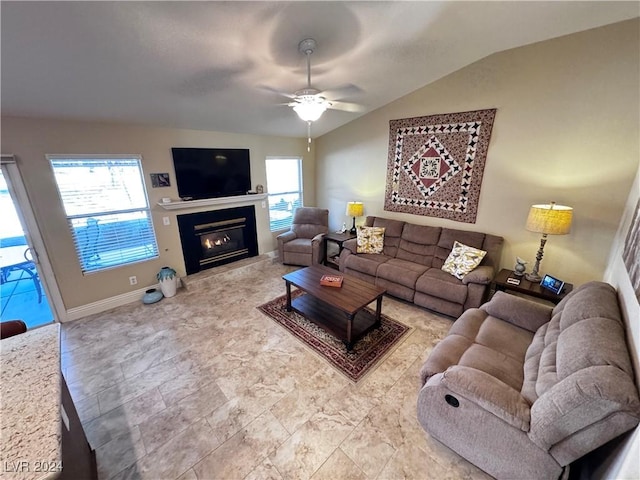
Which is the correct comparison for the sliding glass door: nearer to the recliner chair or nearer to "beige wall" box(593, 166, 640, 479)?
the recliner chair

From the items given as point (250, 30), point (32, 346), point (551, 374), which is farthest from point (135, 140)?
point (551, 374)

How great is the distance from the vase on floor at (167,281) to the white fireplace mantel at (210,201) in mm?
894

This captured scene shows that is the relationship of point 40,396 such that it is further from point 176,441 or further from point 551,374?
point 551,374

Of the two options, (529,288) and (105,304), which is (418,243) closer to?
(529,288)

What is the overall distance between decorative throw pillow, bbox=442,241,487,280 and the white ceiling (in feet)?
7.17

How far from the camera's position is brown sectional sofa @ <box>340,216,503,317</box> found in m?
3.00

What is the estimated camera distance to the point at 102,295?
3.41 meters

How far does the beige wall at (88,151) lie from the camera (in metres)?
2.71

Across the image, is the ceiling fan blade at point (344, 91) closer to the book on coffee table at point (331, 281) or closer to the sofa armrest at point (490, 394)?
the book on coffee table at point (331, 281)

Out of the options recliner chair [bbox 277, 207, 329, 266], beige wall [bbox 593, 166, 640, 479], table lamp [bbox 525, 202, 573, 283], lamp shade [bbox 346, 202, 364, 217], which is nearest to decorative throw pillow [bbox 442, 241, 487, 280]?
table lamp [bbox 525, 202, 573, 283]

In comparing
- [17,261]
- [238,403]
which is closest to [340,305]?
[238,403]

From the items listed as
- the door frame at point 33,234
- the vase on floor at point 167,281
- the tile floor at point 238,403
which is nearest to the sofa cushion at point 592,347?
the tile floor at point 238,403

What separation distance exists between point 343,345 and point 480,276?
5.53 feet

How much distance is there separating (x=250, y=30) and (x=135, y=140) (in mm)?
2260
